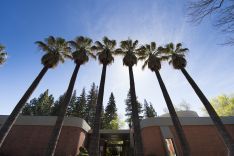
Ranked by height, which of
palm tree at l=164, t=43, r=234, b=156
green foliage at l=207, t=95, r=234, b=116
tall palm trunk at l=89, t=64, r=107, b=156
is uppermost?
green foliage at l=207, t=95, r=234, b=116

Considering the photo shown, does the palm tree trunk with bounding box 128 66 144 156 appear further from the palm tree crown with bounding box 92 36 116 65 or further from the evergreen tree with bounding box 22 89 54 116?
the evergreen tree with bounding box 22 89 54 116

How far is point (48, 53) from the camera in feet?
59.1

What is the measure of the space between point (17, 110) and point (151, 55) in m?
15.2

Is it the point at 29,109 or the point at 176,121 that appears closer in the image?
the point at 176,121

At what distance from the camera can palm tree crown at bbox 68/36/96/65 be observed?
17441 mm

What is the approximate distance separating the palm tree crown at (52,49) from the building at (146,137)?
747 cm

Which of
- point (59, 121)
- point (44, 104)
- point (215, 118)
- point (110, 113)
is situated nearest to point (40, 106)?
point (44, 104)

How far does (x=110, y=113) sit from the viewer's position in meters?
51.0

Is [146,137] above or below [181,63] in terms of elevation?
below

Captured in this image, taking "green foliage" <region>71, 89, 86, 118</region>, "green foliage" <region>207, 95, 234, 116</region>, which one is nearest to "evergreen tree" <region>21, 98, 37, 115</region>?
"green foliage" <region>71, 89, 86, 118</region>

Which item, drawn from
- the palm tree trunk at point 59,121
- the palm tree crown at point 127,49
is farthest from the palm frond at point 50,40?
the palm tree crown at point 127,49

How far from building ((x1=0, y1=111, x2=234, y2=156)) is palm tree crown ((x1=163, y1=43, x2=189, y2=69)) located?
7.31 m

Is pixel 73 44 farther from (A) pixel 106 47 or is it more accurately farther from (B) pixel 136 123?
(B) pixel 136 123

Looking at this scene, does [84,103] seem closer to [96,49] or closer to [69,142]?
[69,142]
